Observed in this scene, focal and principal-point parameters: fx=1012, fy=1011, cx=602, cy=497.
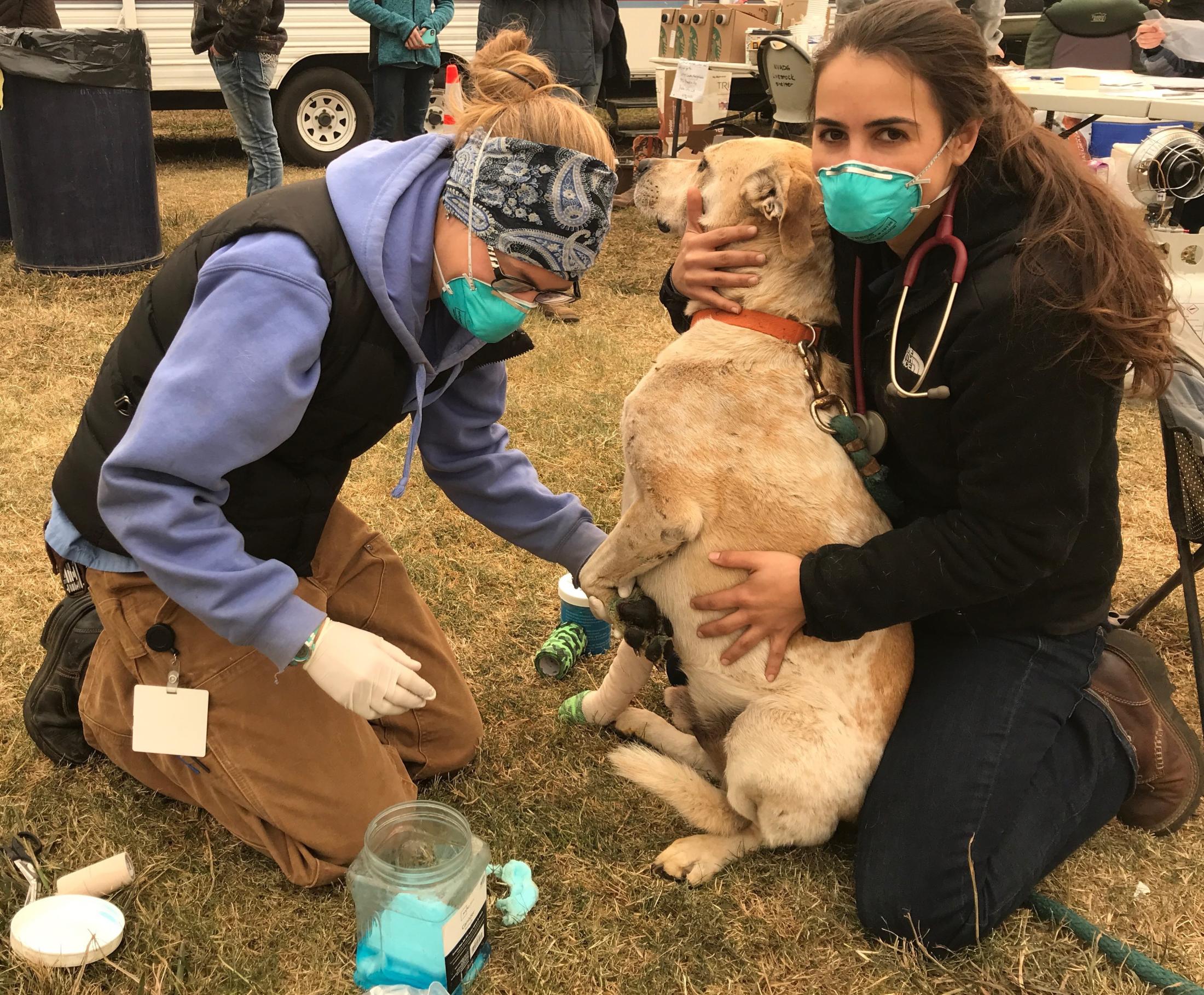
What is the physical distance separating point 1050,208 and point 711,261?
0.76 m

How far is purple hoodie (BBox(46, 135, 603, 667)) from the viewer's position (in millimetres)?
1748

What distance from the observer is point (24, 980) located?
6.23 feet

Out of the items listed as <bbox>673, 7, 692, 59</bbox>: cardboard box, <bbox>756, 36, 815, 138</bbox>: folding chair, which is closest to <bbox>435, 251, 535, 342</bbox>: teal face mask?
<bbox>756, 36, 815, 138</bbox>: folding chair

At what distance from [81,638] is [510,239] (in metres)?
1.42

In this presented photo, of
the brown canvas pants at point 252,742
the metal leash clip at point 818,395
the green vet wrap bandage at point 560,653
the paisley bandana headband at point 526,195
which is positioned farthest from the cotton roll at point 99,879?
the metal leash clip at point 818,395

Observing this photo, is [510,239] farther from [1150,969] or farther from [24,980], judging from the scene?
[1150,969]

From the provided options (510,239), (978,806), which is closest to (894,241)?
(510,239)

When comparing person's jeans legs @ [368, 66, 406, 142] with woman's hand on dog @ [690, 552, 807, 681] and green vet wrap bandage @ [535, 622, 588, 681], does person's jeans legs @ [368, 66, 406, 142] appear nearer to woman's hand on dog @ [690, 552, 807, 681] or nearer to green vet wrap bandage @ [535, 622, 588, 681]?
green vet wrap bandage @ [535, 622, 588, 681]

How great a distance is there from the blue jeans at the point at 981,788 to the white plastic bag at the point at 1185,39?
571 centimetres

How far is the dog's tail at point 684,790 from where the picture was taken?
7.87 feet

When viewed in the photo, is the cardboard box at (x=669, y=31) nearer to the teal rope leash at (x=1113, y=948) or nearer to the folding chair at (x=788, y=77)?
the folding chair at (x=788, y=77)

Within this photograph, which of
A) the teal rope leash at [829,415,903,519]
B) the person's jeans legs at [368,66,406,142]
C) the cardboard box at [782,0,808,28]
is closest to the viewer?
the teal rope leash at [829,415,903,519]

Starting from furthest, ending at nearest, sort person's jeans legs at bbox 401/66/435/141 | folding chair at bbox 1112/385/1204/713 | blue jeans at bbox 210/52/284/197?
person's jeans legs at bbox 401/66/435/141 → blue jeans at bbox 210/52/284/197 → folding chair at bbox 1112/385/1204/713

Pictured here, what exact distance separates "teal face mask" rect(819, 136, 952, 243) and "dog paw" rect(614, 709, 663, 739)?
1392mm
